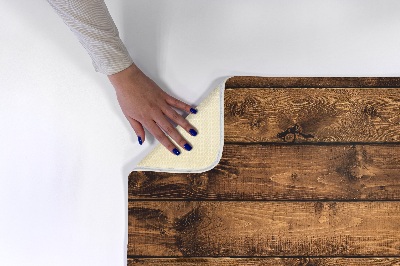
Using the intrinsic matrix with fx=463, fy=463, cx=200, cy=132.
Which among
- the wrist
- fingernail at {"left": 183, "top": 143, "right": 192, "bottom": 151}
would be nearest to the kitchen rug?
fingernail at {"left": 183, "top": 143, "right": 192, "bottom": 151}

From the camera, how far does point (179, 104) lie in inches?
37.2

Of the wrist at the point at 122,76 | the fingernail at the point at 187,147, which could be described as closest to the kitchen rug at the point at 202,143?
the fingernail at the point at 187,147

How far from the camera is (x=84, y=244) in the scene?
0.98 m

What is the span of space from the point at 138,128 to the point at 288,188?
0.33m

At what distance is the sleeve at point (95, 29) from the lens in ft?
2.34

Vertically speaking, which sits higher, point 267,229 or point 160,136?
point 160,136

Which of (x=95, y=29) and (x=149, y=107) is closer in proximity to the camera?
(x=95, y=29)

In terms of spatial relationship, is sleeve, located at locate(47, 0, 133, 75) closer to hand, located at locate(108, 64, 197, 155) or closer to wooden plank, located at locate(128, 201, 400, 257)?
hand, located at locate(108, 64, 197, 155)

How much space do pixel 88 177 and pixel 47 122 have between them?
148 millimetres

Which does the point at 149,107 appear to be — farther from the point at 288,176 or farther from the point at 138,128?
the point at 288,176

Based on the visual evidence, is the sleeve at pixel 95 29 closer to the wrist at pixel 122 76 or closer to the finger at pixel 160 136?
the wrist at pixel 122 76

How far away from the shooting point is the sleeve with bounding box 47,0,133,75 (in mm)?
712

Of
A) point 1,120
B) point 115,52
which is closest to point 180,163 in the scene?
point 115,52


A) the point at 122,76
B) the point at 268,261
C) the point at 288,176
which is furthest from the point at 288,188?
the point at 122,76
